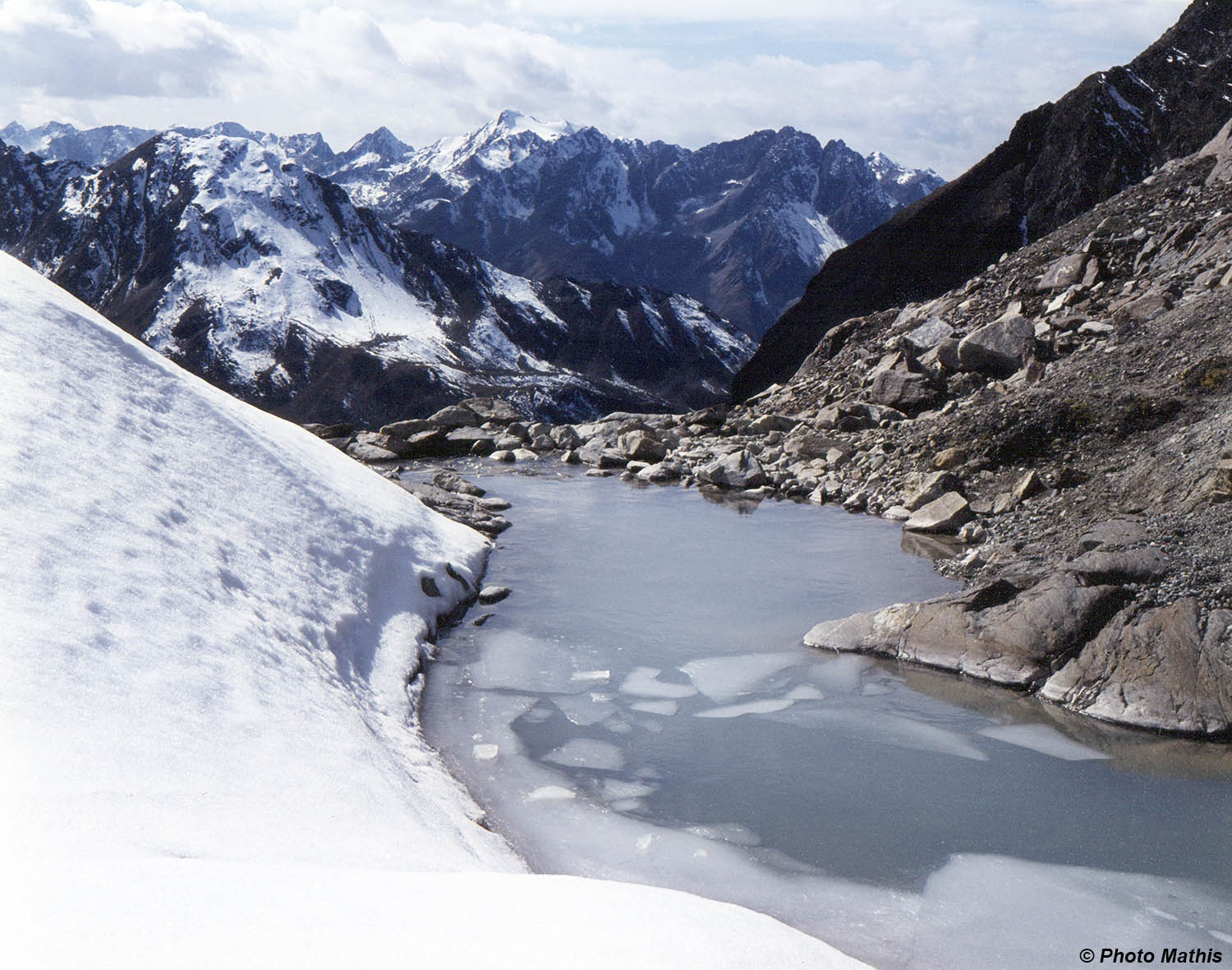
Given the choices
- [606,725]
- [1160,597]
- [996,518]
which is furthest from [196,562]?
[996,518]

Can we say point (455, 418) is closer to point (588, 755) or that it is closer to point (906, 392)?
point (906, 392)

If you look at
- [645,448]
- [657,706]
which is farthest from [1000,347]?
[657,706]

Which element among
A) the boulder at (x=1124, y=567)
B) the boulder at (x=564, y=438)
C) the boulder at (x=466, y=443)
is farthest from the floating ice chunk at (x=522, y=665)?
the boulder at (x=466, y=443)

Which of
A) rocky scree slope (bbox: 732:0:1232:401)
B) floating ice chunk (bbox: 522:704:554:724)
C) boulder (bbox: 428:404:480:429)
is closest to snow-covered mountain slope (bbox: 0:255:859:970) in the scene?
floating ice chunk (bbox: 522:704:554:724)

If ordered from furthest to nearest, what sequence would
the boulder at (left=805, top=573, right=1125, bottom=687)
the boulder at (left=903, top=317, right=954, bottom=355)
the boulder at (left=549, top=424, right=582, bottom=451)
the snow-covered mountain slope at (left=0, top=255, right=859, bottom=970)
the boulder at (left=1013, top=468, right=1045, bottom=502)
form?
the boulder at (left=549, top=424, right=582, bottom=451) < the boulder at (left=903, top=317, right=954, bottom=355) < the boulder at (left=1013, top=468, right=1045, bottom=502) < the boulder at (left=805, top=573, right=1125, bottom=687) < the snow-covered mountain slope at (left=0, top=255, right=859, bottom=970)

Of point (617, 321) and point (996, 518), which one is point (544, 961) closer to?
point (996, 518)

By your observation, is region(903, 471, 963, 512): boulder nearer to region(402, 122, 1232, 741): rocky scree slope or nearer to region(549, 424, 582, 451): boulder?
region(402, 122, 1232, 741): rocky scree slope

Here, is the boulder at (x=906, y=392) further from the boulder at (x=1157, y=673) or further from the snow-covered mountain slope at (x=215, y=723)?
the snow-covered mountain slope at (x=215, y=723)
